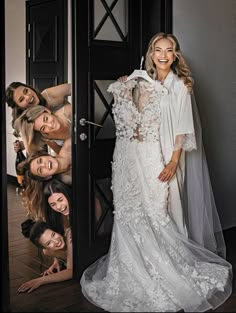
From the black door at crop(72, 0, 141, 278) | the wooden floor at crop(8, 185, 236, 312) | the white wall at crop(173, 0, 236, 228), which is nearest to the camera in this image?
the wooden floor at crop(8, 185, 236, 312)

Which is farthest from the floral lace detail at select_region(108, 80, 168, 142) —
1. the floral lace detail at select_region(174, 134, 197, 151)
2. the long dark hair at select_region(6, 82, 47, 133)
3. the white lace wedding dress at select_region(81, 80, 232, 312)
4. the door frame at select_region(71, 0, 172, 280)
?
the long dark hair at select_region(6, 82, 47, 133)

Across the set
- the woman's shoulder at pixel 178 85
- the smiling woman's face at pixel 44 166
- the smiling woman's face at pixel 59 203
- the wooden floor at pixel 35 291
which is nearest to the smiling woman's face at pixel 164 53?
the woman's shoulder at pixel 178 85

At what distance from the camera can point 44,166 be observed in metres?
3.21

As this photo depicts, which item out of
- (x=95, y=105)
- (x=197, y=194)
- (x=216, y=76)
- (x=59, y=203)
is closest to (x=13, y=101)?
(x=95, y=105)

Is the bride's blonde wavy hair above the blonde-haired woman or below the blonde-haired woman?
above

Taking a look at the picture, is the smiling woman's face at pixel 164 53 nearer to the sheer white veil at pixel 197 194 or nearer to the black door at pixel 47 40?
the sheer white veil at pixel 197 194

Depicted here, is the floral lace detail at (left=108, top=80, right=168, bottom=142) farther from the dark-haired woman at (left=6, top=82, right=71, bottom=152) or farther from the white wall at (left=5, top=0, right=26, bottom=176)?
the white wall at (left=5, top=0, right=26, bottom=176)

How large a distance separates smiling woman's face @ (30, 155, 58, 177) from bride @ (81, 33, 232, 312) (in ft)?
1.41

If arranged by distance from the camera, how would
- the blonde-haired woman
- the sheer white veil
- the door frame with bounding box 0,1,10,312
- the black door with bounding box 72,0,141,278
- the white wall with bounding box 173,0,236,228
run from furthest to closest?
the white wall with bounding box 173,0,236,228
the sheer white veil
the black door with bounding box 72,0,141,278
the blonde-haired woman
the door frame with bounding box 0,1,10,312

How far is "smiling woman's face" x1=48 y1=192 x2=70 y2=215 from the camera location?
3.27 m

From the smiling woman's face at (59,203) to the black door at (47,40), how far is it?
0.73m

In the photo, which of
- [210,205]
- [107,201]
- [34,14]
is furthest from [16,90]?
[210,205]

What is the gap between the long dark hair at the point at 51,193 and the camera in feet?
10.7

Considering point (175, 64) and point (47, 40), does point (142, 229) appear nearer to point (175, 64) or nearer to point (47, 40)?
point (175, 64)
